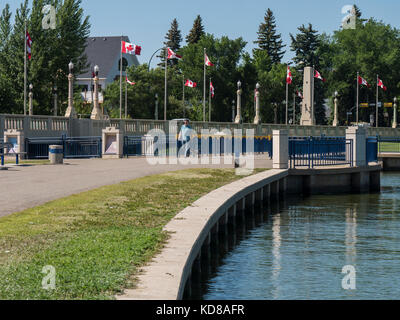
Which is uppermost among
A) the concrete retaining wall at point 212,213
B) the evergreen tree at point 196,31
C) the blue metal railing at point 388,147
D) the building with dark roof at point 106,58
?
the evergreen tree at point 196,31

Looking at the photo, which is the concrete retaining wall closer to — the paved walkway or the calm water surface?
the calm water surface

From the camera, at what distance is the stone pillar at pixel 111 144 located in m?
39.0

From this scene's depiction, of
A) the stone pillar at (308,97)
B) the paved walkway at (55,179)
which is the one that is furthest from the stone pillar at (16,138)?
the stone pillar at (308,97)

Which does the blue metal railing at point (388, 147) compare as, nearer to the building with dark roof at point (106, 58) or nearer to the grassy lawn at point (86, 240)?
the grassy lawn at point (86, 240)

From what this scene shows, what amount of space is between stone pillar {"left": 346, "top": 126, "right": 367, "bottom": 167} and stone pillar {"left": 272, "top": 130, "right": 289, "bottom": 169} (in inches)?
155

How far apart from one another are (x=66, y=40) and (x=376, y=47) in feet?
267

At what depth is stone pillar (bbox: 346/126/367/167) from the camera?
108 feet

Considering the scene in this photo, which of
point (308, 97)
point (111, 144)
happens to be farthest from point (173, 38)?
point (111, 144)

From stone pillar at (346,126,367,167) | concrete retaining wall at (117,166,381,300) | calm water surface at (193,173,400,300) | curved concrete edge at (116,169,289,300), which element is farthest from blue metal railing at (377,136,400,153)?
curved concrete edge at (116,169,289,300)

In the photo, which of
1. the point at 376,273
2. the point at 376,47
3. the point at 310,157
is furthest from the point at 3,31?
the point at 376,47

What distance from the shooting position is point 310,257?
622 inches

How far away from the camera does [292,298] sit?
11.8 m

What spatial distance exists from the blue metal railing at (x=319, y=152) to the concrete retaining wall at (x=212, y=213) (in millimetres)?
742

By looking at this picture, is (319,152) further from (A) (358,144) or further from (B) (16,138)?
(B) (16,138)
